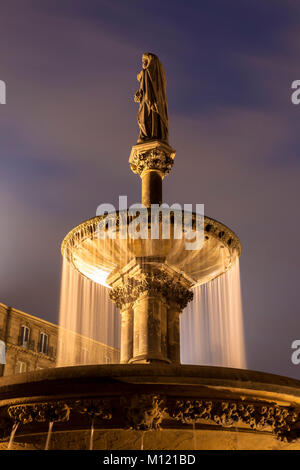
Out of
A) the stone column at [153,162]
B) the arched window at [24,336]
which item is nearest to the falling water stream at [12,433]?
the stone column at [153,162]

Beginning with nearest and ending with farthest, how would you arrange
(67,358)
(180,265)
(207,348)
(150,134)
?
1. (180,265)
2. (150,134)
3. (207,348)
4. (67,358)

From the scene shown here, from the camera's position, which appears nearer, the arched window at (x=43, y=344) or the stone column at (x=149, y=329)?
the stone column at (x=149, y=329)

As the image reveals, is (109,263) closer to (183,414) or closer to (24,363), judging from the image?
(183,414)

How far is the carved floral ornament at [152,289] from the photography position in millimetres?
15742

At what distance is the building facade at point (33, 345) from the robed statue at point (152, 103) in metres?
36.4

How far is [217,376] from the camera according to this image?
9.41 meters

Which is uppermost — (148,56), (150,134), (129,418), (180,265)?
(148,56)

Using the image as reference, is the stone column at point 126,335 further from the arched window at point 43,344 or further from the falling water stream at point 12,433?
the arched window at point 43,344

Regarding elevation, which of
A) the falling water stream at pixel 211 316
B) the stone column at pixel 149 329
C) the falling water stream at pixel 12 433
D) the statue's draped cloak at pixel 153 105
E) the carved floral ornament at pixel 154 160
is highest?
the statue's draped cloak at pixel 153 105

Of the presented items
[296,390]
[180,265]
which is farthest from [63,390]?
[180,265]

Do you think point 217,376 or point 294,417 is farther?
point 294,417

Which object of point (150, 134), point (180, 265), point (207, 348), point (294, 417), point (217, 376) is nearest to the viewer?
point (217, 376)

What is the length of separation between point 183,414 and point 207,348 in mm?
18356

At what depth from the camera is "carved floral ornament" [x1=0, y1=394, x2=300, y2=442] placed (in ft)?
31.2
